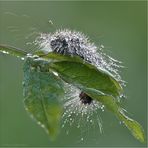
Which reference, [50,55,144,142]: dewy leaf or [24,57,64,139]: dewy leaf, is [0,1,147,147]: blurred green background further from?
[24,57,64,139]: dewy leaf

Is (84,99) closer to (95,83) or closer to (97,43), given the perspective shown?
(95,83)

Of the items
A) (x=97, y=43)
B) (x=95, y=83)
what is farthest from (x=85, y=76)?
(x=97, y=43)

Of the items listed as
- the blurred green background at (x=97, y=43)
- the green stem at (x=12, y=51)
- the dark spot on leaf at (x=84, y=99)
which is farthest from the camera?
the blurred green background at (x=97, y=43)

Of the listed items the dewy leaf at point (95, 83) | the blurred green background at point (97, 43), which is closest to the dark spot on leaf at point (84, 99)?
the dewy leaf at point (95, 83)

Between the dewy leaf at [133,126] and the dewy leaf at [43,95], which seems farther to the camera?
the dewy leaf at [133,126]

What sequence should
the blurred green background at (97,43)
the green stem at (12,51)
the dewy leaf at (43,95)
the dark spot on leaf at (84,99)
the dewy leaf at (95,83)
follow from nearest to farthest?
1. the dewy leaf at (43,95)
2. the dewy leaf at (95,83)
3. the green stem at (12,51)
4. the dark spot on leaf at (84,99)
5. the blurred green background at (97,43)

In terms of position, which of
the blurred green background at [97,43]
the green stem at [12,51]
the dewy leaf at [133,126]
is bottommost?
the dewy leaf at [133,126]

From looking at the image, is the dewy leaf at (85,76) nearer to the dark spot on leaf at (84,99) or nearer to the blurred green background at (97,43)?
the dark spot on leaf at (84,99)

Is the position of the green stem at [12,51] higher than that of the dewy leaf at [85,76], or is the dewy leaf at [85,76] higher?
the green stem at [12,51]
